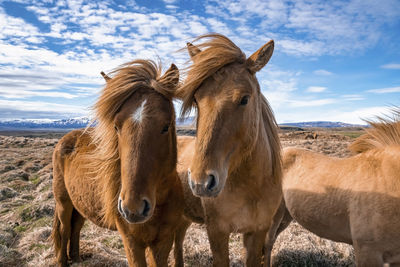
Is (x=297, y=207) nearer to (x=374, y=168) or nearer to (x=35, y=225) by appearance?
(x=374, y=168)

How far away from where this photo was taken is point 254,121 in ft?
7.93

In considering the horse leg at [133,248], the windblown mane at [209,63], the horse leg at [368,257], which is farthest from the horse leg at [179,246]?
the horse leg at [368,257]

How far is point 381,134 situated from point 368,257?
1646 mm

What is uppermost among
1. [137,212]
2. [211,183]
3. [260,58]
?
[260,58]

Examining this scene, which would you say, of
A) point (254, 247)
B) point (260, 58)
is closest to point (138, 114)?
point (260, 58)

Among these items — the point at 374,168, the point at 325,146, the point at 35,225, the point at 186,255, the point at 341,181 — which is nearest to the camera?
the point at 374,168

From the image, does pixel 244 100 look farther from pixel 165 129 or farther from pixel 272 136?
pixel 272 136

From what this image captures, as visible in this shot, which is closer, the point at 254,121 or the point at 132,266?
the point at 254,121

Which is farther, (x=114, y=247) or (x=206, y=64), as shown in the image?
(x=114, y=247)

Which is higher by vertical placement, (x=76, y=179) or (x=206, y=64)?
(x=206, y=64)

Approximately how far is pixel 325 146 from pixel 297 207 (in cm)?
1125

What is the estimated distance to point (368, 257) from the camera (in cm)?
304

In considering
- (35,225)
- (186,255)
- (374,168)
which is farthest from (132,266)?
(35,225)

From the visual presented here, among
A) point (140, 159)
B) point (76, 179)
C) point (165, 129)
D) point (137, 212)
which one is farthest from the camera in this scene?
point (76, 179)
